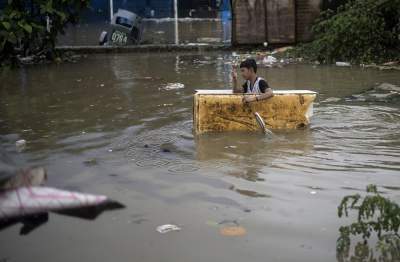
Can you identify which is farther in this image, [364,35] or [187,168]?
[364,35]

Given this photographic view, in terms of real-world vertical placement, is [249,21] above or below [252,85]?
above

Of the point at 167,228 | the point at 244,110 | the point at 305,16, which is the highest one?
the point at 305,16

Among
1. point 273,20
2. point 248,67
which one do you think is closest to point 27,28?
point 248,67

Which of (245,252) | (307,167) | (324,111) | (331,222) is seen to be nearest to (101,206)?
(245,252)

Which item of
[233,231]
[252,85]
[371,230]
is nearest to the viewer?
[371,230]

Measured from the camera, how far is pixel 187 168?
19.1ft

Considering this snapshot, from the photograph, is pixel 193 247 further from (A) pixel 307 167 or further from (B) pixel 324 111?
(B) pixel 324 111

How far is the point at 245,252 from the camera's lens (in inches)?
154

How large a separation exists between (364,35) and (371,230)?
10314 mm

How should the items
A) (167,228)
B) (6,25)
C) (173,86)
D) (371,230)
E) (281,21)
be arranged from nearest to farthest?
(371,230)
(167,228)
(6,25)
(173,86)
(281,21)

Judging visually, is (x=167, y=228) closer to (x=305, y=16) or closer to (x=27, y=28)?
(x=27, y=28)

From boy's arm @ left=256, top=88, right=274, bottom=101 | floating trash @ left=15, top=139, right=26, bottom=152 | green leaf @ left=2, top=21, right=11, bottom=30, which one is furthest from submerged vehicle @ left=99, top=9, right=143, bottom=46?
boy's arm @ left=256, top=88, right=274, bottom=101

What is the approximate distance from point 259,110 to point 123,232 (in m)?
3.16

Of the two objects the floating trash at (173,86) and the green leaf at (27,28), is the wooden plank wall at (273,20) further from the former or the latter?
the green leaf at (27,28)
